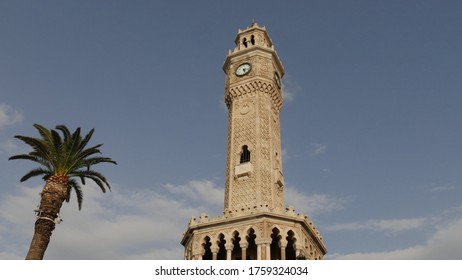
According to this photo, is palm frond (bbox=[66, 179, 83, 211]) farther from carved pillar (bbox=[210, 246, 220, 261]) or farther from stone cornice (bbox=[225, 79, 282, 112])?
stone cornice (bbox=[225, 79, 282, 112])

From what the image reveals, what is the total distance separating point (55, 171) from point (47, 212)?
227 cm

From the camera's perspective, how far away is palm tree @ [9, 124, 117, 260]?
23.3 m

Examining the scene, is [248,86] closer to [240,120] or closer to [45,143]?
[240,120]

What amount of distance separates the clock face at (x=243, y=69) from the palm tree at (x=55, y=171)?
16596 millimetres

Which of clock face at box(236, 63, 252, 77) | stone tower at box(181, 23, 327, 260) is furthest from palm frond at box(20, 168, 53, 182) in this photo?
clock face at box(236, 63, 252, 77)

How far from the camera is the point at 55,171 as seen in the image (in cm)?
2458

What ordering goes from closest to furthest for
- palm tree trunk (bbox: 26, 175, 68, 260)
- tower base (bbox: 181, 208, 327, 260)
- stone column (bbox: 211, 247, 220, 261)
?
palm tree trunk (bbox: 26, 175, 68, 260) < tower base (bbox: 181, 208, 327, 260) < stone column (bbox: 211, 247, 220, 261)

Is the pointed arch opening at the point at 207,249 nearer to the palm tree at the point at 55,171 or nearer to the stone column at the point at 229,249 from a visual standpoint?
the stone column at the point at 229,249

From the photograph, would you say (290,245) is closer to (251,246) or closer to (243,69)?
(251,246)

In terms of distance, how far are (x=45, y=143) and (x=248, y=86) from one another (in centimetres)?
1834

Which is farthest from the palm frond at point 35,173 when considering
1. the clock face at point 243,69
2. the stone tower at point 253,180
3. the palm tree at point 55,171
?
the clock face at point 243,69

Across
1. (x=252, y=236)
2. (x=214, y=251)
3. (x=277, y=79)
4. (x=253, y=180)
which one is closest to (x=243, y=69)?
(x=277, y=79)
